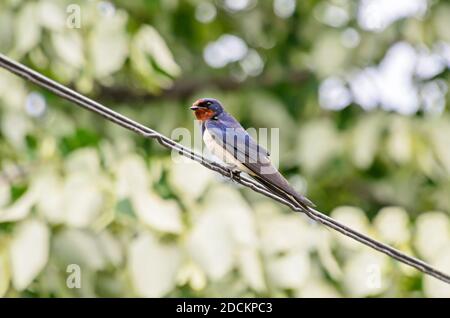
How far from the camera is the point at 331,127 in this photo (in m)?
3.66

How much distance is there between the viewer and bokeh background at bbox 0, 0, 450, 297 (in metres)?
2.69

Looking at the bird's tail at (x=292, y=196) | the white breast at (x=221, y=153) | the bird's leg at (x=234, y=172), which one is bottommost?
the bird's tail at (x=292, y=196)

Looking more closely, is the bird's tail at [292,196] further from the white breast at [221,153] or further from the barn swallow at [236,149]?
the white breast at [221,153]

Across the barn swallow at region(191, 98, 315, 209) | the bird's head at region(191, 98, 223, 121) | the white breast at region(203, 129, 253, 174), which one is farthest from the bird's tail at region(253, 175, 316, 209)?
the bird's head at region(191, 98, 223, 121)

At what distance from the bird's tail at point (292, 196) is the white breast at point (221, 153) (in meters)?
0.15

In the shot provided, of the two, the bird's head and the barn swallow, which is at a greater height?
the bird's head

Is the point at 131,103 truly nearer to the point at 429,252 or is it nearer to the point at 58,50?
the point at 58,50

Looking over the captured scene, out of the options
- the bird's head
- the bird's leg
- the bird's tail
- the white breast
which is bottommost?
the bird's tail

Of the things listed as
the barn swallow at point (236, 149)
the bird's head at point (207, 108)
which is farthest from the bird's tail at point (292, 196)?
the bird's head at point (207, 108)

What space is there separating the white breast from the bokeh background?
0.30 meters

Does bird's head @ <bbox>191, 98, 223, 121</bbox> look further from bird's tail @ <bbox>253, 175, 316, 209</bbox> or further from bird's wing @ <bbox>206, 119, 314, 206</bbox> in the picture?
bird's tail @ <bbox>253, 175, 316, 209</bbox>

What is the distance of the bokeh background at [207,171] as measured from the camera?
2689mm
